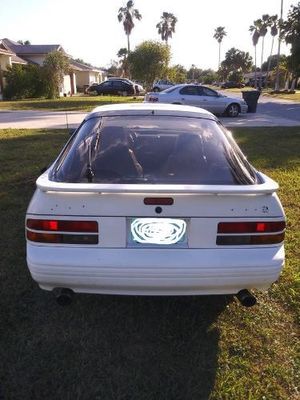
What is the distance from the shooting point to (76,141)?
3.44m

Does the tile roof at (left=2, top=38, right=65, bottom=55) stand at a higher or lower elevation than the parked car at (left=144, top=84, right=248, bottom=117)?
higher

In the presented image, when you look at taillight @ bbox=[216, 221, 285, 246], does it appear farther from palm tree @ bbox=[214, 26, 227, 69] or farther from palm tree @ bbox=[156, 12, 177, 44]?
palm tree @ bbox=[214, 26, 227, 69]

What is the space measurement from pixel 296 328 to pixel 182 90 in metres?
16.0

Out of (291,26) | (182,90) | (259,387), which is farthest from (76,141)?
(291,26)

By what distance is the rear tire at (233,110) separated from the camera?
61.7 ft

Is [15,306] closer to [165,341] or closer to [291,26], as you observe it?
[165,341]

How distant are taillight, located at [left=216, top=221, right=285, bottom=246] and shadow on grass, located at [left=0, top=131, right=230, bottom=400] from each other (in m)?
0.80

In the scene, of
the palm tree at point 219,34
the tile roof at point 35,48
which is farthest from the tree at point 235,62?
the tile roof at point 35,48

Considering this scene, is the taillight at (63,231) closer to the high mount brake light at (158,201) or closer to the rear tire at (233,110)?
the high mount brake light at (158,201)

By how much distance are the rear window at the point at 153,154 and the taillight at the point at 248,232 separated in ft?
1.18

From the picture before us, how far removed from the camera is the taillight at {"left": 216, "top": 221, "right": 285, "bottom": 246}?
2705 mm

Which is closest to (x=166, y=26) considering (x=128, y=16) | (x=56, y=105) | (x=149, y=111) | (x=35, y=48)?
(x=128, y=16)

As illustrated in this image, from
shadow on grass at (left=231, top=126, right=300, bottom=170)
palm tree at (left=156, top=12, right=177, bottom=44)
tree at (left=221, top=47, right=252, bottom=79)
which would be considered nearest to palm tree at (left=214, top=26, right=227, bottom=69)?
tree at (left=221, top=47, right=252, bottom=79)

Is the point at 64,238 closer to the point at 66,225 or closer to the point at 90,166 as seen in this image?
the point at 66,225
